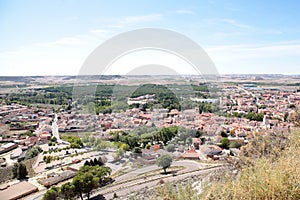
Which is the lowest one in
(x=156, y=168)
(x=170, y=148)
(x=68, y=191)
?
(x=156, y=168)

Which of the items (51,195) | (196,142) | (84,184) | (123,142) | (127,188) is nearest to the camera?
(51,195)

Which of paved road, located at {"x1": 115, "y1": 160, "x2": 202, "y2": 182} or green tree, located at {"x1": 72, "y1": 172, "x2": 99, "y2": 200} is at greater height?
green tree, located at {"x1": 72, "y1": 172, "x2": 99, "y2": 200}

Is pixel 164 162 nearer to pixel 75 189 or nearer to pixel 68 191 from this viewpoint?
pixel 75 189

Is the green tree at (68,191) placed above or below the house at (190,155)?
above

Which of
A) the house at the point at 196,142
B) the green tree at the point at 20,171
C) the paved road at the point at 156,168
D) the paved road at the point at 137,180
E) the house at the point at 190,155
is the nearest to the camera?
the paved road at the point at 137,180

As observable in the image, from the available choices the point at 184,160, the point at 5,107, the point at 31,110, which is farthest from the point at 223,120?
the point at 5,107

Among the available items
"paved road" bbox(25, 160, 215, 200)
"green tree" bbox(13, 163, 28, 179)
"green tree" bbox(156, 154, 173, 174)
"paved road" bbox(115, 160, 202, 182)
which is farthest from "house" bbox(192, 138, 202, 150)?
"green tree" bbox(13, 163, 28, 179)

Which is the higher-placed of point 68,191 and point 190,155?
point 68,191

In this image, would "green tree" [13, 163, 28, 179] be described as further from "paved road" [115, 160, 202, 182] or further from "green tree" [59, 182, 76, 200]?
"paved road" [115, 160, 202, 182]

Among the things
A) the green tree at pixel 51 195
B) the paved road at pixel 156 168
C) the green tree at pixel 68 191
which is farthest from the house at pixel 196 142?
the green tree at pixel 51 195

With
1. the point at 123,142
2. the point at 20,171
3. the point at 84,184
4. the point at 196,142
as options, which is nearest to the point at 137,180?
the point at 84,184

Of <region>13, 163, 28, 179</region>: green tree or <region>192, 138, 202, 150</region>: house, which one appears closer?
<region>13, 163, 28, 179</region>: green tree

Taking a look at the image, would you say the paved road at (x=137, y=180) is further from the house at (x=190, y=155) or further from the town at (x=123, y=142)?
the house at (x=190, y=155)
